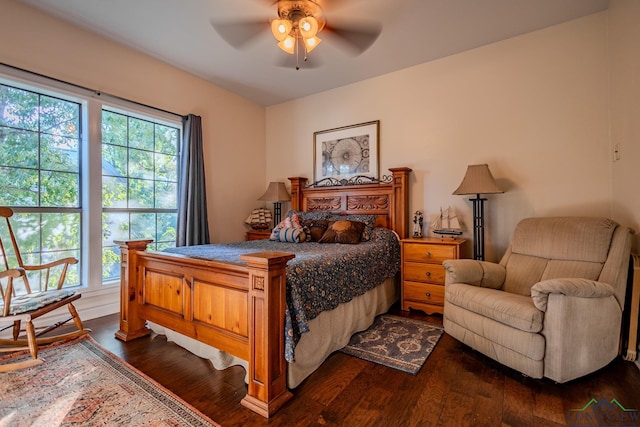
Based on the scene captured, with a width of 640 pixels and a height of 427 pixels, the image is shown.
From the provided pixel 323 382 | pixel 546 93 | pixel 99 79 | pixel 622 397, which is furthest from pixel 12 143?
pixel 546 93

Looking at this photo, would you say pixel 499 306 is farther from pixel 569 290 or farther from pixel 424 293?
pixel 424 293

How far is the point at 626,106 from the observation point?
2.21 meters

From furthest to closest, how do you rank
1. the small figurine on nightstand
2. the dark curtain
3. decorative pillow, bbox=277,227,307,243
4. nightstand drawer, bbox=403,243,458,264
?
1. the dark curtain
2. the small figurine on nightstand
3. decorative pillow, bbox=277,227,307,243
4. nightstand drawer, bbox=403,243,458,264

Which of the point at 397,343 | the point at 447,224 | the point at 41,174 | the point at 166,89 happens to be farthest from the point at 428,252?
the point at 41,174

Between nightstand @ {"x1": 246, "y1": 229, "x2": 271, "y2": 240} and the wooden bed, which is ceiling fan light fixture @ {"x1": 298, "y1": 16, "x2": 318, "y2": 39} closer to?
the wooden bed

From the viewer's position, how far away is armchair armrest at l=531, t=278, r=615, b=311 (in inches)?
66.2

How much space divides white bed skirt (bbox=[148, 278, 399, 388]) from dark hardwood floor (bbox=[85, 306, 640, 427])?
0.22 feet

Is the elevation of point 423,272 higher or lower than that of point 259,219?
lower

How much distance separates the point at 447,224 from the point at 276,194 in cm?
241

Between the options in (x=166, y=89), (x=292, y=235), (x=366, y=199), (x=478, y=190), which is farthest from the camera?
(x=366, y=199)

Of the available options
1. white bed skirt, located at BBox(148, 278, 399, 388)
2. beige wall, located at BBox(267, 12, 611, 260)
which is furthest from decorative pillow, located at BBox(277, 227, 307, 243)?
beige wall, located at BBox(267, 12, 611, 260)

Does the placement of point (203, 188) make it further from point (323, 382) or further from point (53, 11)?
point (323, 382)

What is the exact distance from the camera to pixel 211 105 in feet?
13.3

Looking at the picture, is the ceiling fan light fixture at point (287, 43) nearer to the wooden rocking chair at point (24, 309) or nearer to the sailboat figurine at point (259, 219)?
the wooden rocking chair at point (24, 309)
